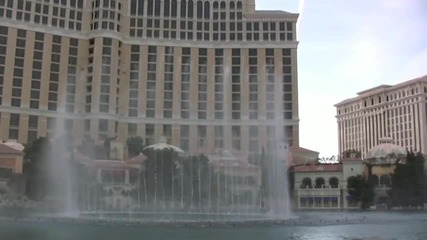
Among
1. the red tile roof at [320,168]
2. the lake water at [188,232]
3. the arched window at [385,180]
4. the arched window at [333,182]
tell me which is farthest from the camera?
the red tile roof at [320,168]

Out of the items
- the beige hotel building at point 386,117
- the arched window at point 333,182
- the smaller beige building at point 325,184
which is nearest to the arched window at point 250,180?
the smaller beige building at point 325,184

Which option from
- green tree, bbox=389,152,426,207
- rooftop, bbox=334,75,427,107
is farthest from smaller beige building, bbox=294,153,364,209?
rooftop, bbox=334,75,427,107

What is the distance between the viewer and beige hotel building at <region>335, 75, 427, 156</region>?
133 metres

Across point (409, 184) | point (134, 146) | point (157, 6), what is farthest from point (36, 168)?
point (157, 6)

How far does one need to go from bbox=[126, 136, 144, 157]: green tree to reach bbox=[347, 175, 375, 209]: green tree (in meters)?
39.5

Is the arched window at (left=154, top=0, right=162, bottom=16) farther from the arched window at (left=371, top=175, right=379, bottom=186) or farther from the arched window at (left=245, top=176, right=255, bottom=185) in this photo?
the arched window at (left=371, top=175, right=379, bottom=186)

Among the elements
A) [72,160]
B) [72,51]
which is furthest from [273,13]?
[72,160]

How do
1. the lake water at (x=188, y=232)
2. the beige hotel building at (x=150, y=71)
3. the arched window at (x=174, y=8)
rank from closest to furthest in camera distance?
the lake water at (x=188, y=232), the beige hotel building at (x=150, y=71), the arched window at (x=174, y=8)

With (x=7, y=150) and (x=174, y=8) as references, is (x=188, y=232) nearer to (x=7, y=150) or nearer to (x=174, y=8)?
(x=7, y=150)

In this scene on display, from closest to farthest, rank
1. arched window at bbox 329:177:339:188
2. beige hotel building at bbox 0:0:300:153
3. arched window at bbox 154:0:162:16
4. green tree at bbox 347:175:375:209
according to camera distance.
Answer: green tree at bbox 347:175:375:209, arched window at bbox 329:177:339:188, beige hotel building at bbox 0:0:300:153, arched window at bbox 154:0:162:16

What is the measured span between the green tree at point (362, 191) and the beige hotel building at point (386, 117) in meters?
63.7

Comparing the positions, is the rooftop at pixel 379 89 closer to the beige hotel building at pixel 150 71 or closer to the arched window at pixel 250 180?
the beige hotel building at pixel 150 71

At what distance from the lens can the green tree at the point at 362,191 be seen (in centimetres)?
7481

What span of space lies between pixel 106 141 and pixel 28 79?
21878 millimetres
